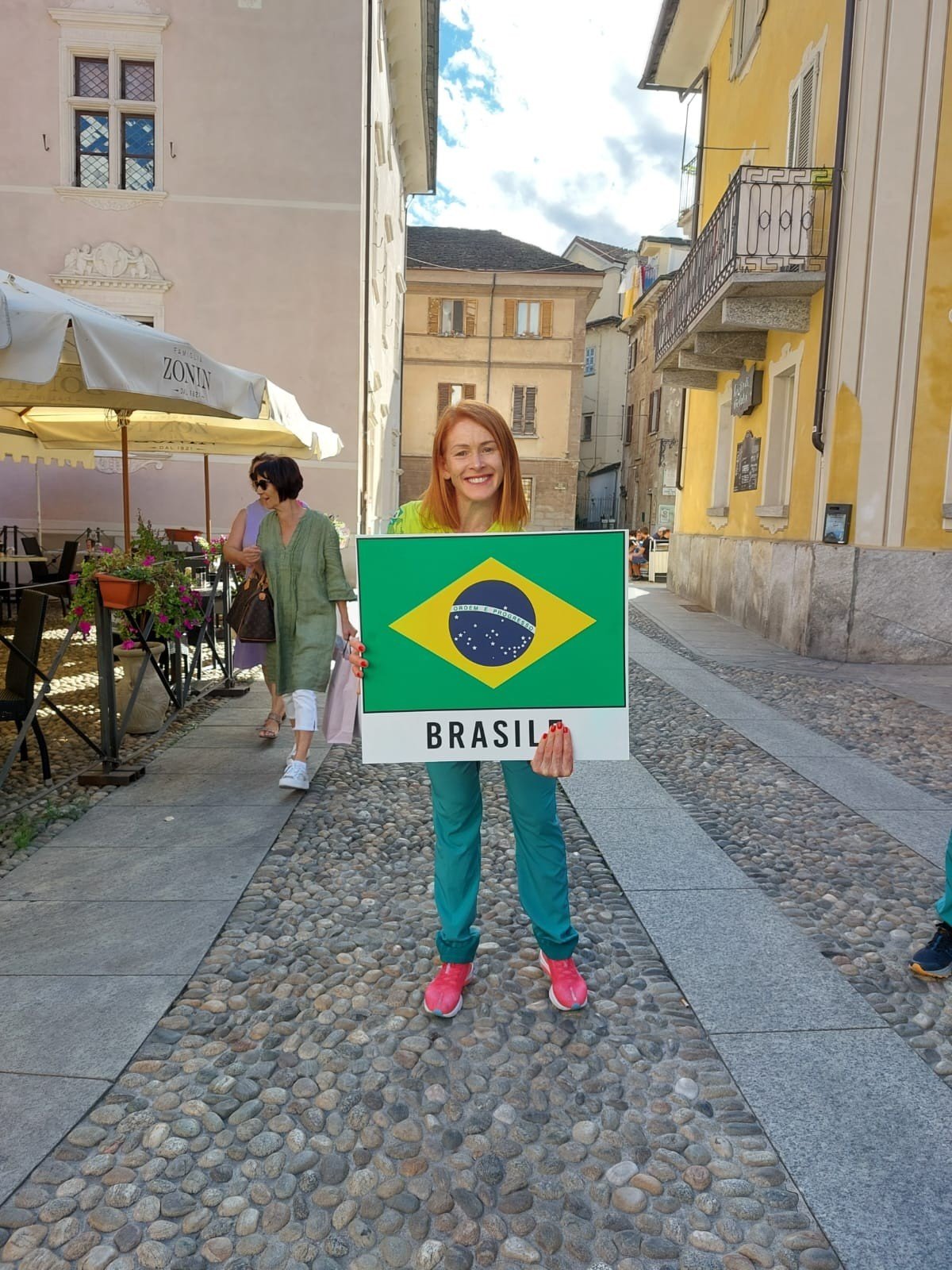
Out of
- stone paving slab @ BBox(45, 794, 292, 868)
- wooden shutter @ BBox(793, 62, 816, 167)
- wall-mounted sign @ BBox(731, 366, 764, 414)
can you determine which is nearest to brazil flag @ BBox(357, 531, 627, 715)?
stone paving slab @ BBox(45, 794, 292, 868)

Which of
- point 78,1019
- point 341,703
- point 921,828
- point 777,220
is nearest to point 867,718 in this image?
point 921,828

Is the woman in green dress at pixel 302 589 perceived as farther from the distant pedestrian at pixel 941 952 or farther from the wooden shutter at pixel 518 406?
the wooden shutter at pixel 518 406

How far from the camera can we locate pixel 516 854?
8.80 feet

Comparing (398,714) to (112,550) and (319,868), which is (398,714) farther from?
(112,550)

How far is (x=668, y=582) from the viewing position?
19406 mm

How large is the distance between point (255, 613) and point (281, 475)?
2.62 ft

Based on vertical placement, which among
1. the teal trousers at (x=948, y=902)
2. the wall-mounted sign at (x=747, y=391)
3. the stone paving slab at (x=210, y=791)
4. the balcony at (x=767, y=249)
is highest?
the balcony at (x=767, y=249)

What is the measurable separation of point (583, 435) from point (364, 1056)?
4455 cm

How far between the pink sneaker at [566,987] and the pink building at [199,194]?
1361 centimetres

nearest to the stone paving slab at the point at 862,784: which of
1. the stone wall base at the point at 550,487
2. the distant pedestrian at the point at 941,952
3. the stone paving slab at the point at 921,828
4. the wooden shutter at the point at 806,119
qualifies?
the stone paving slab at the point at 921,828

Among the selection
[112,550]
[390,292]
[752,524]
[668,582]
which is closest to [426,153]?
[390,292]

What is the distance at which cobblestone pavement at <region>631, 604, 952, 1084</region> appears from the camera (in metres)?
2.97

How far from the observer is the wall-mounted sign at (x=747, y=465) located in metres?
13.0

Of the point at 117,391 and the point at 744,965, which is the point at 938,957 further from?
the point at 117,391
